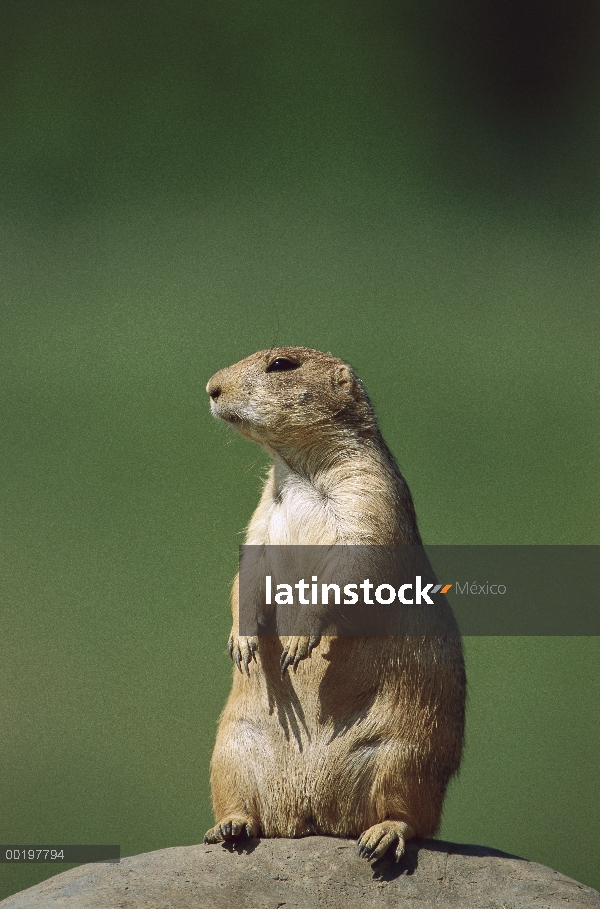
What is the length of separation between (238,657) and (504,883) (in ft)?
3.87

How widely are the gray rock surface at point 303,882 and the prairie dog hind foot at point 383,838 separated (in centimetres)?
6

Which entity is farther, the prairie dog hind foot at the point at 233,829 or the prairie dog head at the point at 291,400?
the prairie dog head at the point at 291,400

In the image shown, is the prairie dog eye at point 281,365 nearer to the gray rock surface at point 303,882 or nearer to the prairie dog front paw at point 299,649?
the prairie dog front paw at point 299,649

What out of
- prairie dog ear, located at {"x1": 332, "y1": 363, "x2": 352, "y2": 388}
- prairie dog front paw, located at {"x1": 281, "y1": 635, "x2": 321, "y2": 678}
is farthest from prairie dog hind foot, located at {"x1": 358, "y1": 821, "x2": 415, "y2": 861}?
prairie dog ear, located at {"x1": 332, "y1": 363, "x2": 352, "y2": 388}

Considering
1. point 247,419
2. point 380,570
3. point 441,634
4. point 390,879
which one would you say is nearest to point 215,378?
point 247,419

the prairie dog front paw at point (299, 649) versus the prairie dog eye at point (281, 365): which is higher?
the prairie dog eye at point (281, 365)

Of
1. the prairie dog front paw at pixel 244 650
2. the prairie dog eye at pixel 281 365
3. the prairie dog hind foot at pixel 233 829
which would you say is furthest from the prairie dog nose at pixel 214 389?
the prairie dog hind foot at pixel 233 829

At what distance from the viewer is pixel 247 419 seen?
3719 millimetres

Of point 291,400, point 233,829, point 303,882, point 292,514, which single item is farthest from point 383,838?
point 291,400

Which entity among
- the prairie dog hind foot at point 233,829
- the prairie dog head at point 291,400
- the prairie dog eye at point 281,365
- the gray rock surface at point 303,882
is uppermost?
the prairie dog eye at point 281,365

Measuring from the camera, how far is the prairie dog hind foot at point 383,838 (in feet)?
11.5

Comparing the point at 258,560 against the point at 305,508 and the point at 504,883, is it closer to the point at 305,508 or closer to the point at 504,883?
the point at 305,508

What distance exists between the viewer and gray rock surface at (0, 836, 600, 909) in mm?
3361

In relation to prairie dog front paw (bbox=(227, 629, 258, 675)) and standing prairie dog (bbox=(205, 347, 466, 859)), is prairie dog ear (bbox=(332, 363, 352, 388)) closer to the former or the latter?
standing prairie dog (bbox=(205, 347, 466, 859))
